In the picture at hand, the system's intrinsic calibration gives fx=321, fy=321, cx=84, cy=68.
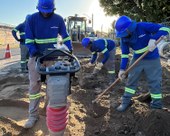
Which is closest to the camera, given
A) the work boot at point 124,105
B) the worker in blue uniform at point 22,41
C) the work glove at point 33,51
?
the work glove at point 33,51

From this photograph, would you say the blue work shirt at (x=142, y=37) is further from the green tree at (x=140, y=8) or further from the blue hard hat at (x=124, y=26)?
the green tree at (x=140, y=8)

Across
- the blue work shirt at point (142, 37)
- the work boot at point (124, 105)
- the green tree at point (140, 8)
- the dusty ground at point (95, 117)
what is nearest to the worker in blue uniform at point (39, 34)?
the dusty ground at point (95, 117)

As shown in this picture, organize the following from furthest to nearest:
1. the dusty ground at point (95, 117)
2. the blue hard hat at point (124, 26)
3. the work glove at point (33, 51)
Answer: the blue hard hat at point (124, 26) → the work glove at point (33, 51) → the dusty ground at point (95, 117)

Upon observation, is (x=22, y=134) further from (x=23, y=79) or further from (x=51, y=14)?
(x=23, y=79)

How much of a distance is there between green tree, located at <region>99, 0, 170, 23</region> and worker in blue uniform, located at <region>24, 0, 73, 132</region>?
20.3 metres

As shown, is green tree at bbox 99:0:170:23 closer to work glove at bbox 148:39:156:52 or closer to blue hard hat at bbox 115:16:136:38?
blue hard hat at bbox 115:16:136:38

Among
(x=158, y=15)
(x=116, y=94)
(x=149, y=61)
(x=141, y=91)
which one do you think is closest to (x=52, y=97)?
(x=149, y=61)

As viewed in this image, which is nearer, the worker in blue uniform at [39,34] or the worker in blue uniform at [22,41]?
the worker in blue uniform at [39,34]

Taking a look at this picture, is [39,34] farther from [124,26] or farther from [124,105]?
[124,105]

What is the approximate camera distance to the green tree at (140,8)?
24703 millimetres

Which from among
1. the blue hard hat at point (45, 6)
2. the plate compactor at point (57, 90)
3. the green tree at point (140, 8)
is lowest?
the plate compactor at point (57, 90)

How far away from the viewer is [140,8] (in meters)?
26.7

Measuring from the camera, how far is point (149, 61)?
578 cm

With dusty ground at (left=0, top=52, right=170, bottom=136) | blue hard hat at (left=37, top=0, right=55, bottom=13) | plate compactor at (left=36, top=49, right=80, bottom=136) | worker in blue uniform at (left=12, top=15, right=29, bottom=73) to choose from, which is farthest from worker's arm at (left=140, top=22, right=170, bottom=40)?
worker in blue uniform at (left=12, top=15, right=29, bottom=73)
